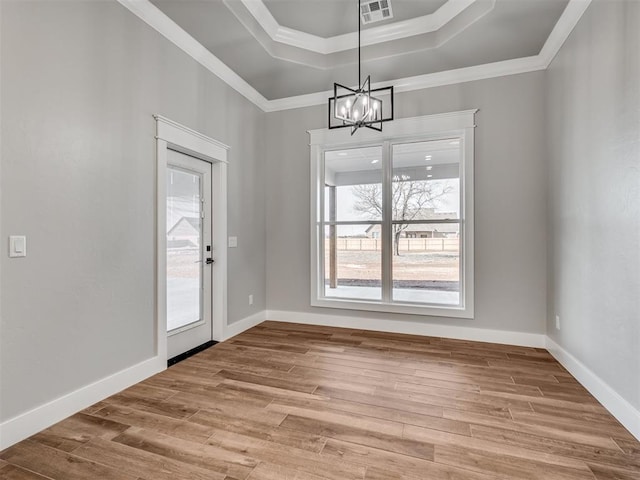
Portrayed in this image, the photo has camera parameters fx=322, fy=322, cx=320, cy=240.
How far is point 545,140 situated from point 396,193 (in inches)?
66.3

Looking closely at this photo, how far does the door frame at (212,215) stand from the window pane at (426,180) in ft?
7.14

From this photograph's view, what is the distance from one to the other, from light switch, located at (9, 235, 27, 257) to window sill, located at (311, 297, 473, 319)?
3.15m

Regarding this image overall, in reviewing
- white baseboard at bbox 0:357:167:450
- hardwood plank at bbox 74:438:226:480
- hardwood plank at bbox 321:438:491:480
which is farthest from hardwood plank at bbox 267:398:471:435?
white baseboard at bbox 0:357:167:450

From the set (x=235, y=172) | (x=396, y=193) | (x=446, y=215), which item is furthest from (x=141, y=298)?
(x=446, y=215)

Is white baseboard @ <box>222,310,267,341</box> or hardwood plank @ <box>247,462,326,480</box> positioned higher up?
white baseboard @ <box>222,310,267,341</box>

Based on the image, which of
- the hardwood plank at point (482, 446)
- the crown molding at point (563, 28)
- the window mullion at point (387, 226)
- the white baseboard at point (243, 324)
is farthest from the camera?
the window mullion at point (387, 226)

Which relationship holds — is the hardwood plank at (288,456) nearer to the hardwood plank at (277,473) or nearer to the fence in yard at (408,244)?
the hardwood plank at (277,473)

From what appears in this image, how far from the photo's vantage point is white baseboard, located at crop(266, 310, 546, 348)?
3.60m

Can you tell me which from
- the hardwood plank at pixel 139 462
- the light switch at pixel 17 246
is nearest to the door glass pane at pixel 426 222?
the hardwood plank at pixel 139 462

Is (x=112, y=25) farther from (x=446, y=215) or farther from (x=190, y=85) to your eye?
(x=446, y=215)

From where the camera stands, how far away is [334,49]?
365cm

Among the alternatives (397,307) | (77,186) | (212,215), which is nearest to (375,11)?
(212,215)

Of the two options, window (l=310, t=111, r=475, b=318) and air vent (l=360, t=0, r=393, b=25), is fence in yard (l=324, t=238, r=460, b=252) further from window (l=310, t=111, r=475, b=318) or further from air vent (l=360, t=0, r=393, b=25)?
air vent (l=360, t=0, r=393, b=25)

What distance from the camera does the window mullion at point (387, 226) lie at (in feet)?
13.8
